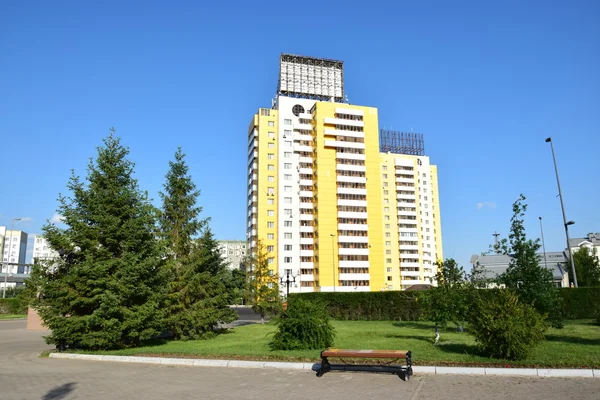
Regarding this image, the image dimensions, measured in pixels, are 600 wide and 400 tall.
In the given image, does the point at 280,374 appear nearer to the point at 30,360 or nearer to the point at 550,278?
the point at 30,360

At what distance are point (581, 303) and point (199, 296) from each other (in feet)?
83.1

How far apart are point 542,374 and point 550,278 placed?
945 cm

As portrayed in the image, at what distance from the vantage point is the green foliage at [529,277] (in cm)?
1788

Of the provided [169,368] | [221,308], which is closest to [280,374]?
[169,368]

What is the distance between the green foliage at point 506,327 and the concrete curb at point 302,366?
3.55 ft

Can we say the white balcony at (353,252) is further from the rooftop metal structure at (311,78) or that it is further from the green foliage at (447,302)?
the green foliage at (447,302)

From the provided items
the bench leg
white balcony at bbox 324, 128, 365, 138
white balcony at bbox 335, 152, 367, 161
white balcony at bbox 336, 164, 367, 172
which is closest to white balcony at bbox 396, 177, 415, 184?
white balcony at bbox 335, 152, 367, 161

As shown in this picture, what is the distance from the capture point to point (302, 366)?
12.3 meters

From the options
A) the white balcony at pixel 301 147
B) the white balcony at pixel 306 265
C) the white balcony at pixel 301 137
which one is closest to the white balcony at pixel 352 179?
the white balcony at pixel 301 147

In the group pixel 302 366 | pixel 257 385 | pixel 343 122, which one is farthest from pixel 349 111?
pixel 257 385

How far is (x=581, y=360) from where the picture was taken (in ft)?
37.1

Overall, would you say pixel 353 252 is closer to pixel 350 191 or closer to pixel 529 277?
pixel 350 191

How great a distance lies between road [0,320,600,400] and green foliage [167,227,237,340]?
7688 millimetres

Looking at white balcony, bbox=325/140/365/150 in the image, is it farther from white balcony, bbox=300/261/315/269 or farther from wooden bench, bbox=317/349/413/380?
wooden bench, bbox=317/349/413/380
